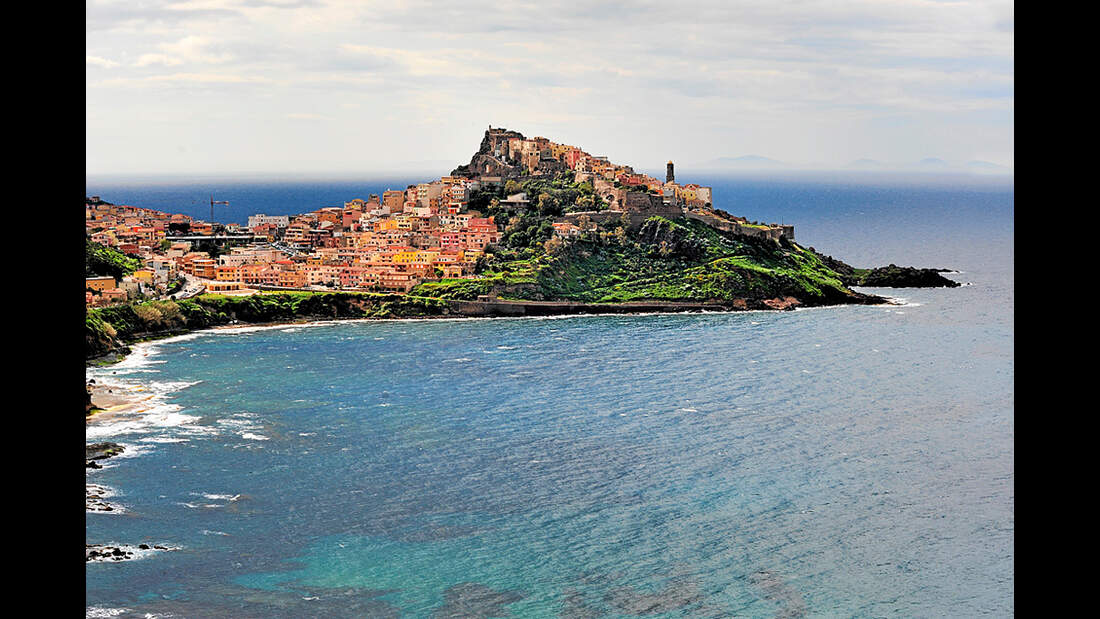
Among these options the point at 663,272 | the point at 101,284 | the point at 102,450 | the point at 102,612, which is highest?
the point at 663,272

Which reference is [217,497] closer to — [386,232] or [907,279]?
[386,232]

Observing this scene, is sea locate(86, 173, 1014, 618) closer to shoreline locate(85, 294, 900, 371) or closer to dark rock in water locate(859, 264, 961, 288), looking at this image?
shoreline locate(85, 294, 900, 371)

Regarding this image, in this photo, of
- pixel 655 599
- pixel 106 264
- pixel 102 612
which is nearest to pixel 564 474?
pixel 655 599

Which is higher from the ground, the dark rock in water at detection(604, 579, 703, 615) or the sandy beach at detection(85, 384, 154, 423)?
the sandy beach at detection(85, 384, 154, 423)

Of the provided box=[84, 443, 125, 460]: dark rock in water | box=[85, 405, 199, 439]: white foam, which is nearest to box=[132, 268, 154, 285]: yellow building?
box=[85, 405, 199, 439]: white foam

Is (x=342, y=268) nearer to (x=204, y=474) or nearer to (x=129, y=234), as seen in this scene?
(x=129, y=234)

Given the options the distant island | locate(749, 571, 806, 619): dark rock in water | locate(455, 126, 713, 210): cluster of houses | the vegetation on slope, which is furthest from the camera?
locate(455, 126, 713, 210): cluster of houses
